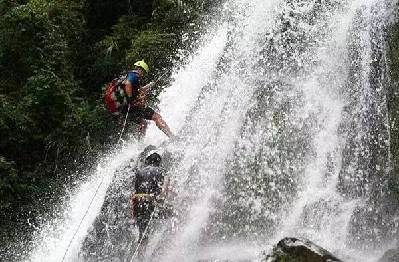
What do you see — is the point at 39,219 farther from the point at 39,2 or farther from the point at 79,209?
the point at 39,2

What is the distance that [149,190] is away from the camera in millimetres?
9172

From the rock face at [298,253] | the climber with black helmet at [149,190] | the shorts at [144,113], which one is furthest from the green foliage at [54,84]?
the rock face at [298,253]

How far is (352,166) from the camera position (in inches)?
405

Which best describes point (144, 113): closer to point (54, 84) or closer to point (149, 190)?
point (149, 190)

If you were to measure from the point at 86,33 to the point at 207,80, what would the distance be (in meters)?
5.85

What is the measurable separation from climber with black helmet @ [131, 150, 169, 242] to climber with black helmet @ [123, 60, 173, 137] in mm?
1736

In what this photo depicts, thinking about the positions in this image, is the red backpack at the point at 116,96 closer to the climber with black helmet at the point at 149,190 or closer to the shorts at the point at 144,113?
the shorts at the point at 144,113

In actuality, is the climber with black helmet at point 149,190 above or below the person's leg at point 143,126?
above

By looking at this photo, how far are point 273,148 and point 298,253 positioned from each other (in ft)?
15.5

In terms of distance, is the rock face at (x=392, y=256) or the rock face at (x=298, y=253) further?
the rock face at (x=392, y=256)

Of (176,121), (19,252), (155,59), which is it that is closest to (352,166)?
(176,121)

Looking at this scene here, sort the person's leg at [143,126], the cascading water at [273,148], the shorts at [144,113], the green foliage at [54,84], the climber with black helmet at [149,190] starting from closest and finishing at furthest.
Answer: the climber with black helmet at [149,190]
the cascading water at [273,148]
the shorts at [144,113]
the person's leg at [143,126]
the green foliage at [54,84]

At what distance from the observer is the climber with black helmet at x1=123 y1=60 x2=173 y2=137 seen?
1048 cm

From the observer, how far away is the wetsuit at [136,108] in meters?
10.5
